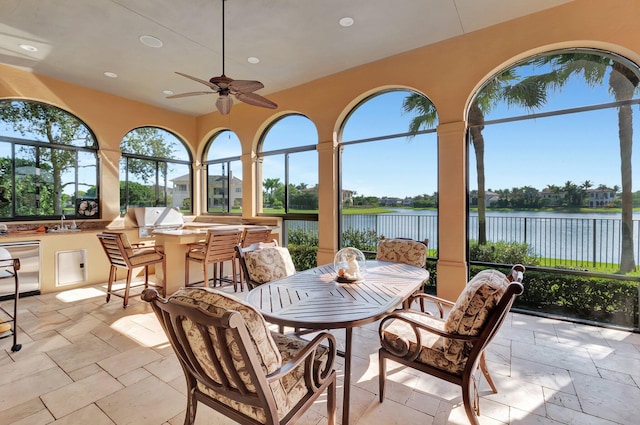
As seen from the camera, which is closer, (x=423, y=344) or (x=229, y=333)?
(x=229, y=333)

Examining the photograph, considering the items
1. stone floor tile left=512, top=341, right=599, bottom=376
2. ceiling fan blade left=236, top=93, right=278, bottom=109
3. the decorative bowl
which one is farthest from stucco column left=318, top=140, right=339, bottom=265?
stone floor tile left=512, top=341, right=599, bottom=376

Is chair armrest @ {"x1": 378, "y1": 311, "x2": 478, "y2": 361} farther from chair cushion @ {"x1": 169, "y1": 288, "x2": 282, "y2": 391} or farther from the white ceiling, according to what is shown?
the white ceiling

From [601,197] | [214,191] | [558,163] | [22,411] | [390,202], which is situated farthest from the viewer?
[214,191]

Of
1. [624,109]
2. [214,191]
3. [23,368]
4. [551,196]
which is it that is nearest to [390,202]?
[551,196]

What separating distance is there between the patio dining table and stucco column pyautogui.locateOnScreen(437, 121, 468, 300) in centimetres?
136

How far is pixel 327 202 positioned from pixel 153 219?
3316 millimetres

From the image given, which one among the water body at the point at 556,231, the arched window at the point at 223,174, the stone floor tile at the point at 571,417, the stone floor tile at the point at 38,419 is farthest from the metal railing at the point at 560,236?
the stone floor tile at the point at 38,419

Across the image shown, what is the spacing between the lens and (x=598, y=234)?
11.0ft

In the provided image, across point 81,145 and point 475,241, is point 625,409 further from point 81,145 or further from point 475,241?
point 81,145

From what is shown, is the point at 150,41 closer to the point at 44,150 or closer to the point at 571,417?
the point at 44,150

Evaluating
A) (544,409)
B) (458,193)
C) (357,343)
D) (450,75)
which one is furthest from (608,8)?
(357,343)

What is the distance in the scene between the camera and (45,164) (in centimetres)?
484

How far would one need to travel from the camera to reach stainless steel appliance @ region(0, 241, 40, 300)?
4008 mm

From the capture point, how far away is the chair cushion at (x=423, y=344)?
1669 mm
